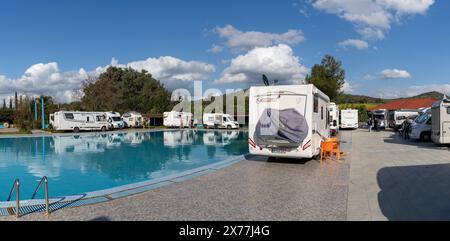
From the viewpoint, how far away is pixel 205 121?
3822 centimetres

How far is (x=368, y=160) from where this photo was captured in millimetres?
9875

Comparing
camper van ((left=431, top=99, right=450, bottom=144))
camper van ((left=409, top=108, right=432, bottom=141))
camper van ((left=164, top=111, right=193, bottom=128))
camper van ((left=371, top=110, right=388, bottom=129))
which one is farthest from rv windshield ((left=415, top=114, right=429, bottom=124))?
camper van ((left=164, top=111, right=193, bottom=128))

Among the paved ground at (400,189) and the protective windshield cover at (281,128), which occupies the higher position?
the protective windshield cover at (281,128)

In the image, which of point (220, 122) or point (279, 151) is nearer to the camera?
point (279, 151)

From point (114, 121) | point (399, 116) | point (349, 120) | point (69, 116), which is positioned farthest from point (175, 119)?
point (399, 116)

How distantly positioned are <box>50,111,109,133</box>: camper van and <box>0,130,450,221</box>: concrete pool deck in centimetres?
2547

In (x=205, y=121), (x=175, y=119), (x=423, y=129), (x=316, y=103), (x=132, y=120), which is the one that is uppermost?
(x=316, y=103)

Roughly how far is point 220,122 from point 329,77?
15265 mm

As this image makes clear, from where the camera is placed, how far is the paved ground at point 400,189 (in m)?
4.58

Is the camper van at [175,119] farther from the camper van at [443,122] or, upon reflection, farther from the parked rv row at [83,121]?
the camper van at [443,122]

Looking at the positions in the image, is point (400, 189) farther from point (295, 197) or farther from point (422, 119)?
point (422, 119)

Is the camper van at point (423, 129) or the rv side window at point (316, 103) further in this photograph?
the camper van at point (423, 129)

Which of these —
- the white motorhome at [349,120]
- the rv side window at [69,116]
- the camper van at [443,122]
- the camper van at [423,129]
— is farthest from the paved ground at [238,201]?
the rv side window at [69,116]

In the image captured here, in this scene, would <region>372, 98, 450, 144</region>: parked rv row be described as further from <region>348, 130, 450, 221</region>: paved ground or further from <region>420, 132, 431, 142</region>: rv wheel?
<region>348, 130, 450, 221</region>: paved ground
